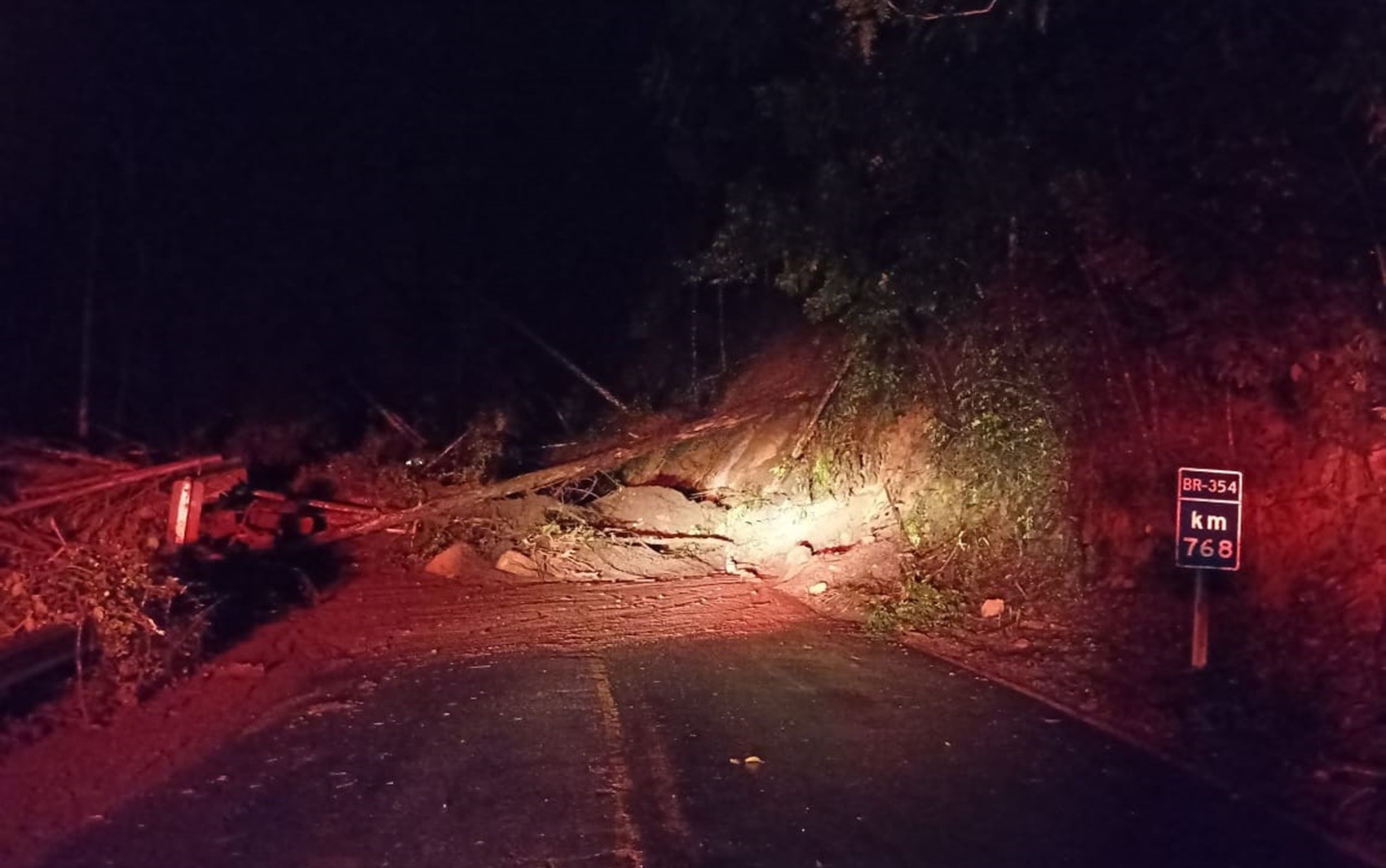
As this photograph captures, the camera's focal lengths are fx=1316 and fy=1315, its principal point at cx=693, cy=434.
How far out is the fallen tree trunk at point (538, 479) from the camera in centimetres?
1574

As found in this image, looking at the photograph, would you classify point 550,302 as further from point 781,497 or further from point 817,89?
point 817,89

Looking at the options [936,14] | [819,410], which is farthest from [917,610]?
[936,14]

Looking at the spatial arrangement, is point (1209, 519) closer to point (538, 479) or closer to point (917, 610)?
point (917, 610)

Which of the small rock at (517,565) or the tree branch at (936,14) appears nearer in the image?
the tree branch at (936,14)

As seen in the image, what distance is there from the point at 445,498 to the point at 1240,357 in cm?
932

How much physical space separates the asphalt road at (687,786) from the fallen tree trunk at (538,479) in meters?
5.63

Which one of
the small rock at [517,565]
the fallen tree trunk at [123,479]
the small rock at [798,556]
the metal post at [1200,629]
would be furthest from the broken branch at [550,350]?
the metal post at [1200,629]

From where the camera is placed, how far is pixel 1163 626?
33.0 feet

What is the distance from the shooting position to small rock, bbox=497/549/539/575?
15281 mm

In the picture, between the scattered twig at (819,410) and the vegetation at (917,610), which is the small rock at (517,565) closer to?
the scattered twig at (819,410)

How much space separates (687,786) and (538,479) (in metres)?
9.30

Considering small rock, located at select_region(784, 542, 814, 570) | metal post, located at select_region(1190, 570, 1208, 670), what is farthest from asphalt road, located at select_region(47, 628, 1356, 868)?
small rock, located at select_region(784, 542, 814, 570)

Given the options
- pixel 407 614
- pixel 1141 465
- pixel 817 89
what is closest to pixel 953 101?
pixel 817 89

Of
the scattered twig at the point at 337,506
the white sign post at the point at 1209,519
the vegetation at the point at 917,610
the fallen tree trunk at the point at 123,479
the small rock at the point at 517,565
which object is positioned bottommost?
the small rock at the point at 517,565
